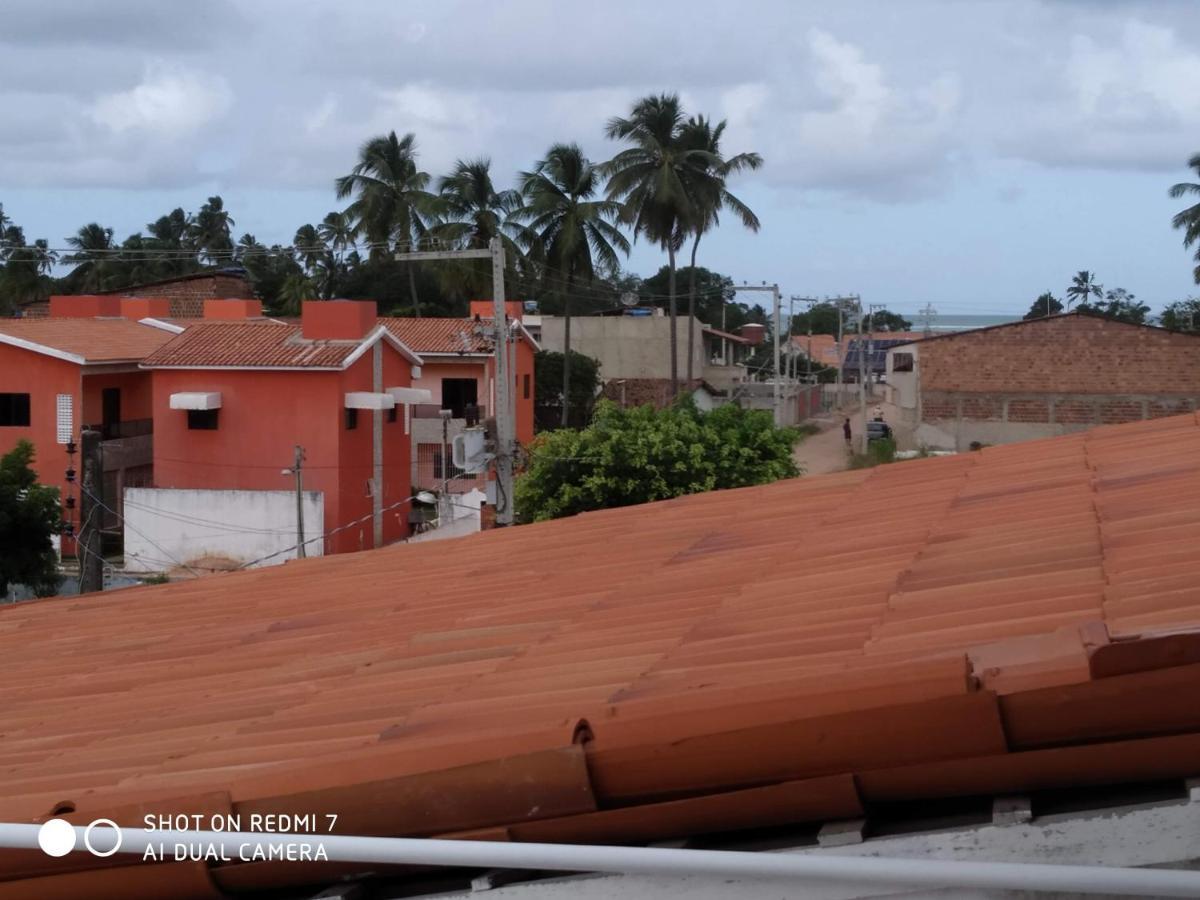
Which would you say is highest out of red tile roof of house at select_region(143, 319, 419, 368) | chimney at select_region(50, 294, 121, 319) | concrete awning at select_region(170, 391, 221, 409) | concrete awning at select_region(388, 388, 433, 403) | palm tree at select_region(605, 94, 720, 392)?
palm tree at select_region(605, 94, 720, 392)

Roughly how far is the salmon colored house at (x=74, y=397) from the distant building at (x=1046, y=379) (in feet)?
78.0

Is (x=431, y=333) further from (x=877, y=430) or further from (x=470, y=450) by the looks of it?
(x=470, y=450)

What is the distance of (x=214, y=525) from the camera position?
30.1 metres

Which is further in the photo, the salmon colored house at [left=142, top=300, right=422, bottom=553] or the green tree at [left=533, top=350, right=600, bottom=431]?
the green tree at [left=533, top=350, right=600, bottom=431]

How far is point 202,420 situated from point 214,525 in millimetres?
4297

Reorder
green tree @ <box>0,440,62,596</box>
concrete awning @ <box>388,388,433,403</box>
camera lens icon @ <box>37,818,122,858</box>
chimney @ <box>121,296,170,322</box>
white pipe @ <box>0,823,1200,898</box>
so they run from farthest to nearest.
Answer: chimney @ <box>121,296,170,322</box> → concrete awning @ <box>388,388,433,403</box> → green tree @ <box>0,440,62,596</box> → camera lens icon @ <box>37,818,122,858</box> → white pipe @ <box>0,823,1200,898</box>

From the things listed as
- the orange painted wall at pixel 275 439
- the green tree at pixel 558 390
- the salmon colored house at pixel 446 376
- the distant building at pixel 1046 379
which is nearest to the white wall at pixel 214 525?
the orange painted wall at pixel 275 439

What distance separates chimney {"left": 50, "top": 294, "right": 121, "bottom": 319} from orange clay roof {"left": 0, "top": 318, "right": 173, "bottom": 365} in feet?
5.06

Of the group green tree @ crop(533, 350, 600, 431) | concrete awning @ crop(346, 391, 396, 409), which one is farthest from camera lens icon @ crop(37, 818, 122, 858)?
green tree @ crop(533, 350, 600, 431)

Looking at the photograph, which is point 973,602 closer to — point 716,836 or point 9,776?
point 716,836

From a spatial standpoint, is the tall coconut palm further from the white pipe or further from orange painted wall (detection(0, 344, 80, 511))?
the white pipe

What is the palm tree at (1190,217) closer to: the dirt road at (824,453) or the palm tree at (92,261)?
the dirt road at (824,453)

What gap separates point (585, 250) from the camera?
50.5m

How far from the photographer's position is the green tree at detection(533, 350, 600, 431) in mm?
55219
